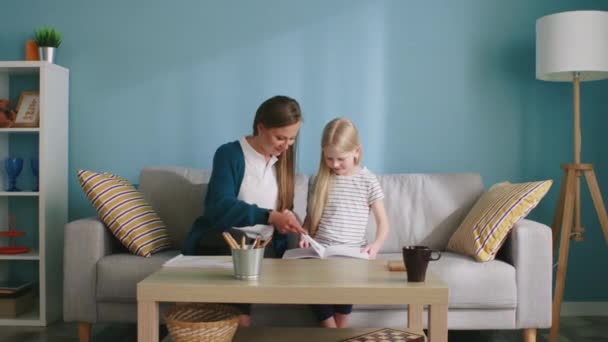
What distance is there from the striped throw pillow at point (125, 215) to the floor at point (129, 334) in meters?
0.49

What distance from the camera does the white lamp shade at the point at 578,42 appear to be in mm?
2930

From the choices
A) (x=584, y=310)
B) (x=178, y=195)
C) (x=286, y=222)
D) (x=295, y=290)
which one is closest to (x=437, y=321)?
(x=295, y=290)

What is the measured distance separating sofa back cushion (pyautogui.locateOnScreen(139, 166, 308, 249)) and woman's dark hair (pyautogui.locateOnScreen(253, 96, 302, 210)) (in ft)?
1.59

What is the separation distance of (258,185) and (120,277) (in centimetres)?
69

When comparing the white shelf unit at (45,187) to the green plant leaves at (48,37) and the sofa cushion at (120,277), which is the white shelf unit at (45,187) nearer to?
the green plant leaves at (48,37)

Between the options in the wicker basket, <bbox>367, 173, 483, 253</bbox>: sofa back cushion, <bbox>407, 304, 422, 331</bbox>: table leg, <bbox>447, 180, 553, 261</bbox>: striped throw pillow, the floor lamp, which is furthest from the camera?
<bbox>367, 173, 483, 253</bbox>: sofa back cushion

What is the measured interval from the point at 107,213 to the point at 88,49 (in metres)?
1.12

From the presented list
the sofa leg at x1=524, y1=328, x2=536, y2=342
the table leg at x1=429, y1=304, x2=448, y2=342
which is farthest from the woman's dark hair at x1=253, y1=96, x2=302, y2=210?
the sofa leg at x1=524, y1=328, x2=536, y2=342

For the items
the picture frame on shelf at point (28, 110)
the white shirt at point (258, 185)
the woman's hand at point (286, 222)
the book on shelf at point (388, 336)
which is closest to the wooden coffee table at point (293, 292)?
the book on shelf at point (388, 336)

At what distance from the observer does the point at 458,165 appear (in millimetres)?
3445

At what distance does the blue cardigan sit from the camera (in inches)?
93.4

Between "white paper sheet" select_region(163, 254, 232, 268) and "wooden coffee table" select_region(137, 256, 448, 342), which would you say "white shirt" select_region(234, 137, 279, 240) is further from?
"wooden coffee table" select_region(137, 256, 448, 342)

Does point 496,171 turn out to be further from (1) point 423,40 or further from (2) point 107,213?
(2) point 107,213

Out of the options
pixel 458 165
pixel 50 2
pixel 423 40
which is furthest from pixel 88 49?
pixel 458 165
